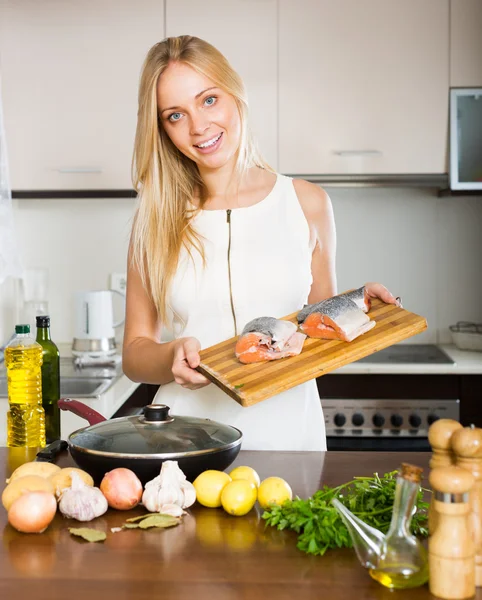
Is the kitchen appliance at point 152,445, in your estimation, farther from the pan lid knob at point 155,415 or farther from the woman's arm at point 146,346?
the woman's arm at point 146,346

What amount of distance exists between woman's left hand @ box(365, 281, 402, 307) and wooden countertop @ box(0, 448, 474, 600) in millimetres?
772

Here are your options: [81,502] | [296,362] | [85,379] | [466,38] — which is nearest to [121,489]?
[81,502]

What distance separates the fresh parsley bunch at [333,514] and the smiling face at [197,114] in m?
0.97

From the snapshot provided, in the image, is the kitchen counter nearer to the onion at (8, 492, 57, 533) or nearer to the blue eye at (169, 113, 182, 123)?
the blue eye at (169, 113, 182, 123)

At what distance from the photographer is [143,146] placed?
2.00 m

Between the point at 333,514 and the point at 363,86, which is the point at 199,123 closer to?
the point at 333,514

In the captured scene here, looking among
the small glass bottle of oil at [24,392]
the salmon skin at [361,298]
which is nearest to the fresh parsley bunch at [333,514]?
the salmon skin at [361,298]

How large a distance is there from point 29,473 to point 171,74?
1.01 metres

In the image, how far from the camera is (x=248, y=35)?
3188 millimetres

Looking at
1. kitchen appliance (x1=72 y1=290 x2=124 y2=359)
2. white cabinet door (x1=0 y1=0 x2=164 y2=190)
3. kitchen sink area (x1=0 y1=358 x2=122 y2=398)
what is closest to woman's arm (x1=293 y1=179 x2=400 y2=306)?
kitchen sink area (x1=0 y1=358 x2=122 y2=398)

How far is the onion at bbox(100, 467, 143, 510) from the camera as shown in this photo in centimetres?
121

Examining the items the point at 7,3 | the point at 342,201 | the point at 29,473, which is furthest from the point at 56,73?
the point at 29,473

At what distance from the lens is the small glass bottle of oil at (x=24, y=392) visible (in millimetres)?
1736

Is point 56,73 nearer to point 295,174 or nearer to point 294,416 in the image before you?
point 295,174
